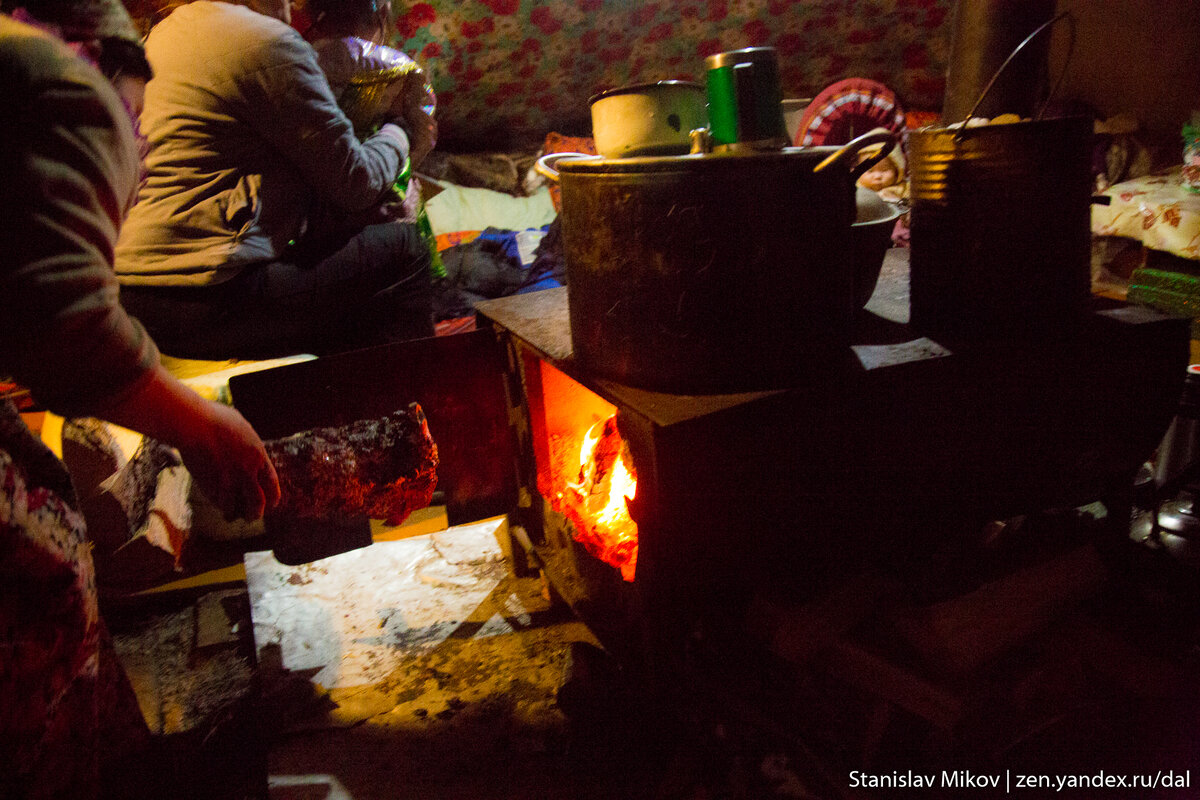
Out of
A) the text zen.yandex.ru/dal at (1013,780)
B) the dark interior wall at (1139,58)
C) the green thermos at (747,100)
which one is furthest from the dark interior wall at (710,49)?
the text zen.yandex.ru/dal at (1013,780)

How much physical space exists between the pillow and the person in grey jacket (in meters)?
2.63

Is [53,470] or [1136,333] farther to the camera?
[1136,333]

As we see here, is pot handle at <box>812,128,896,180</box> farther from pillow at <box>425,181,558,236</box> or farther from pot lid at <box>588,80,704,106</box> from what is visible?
→ pillow at <box>425,181,558,236</box>

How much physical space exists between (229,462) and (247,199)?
4.47 ft

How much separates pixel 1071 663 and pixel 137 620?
254 centimetres

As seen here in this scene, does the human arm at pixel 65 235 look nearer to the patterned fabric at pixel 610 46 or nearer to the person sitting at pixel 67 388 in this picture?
the person sitting at pixel 67 388

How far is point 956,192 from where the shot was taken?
1.56 metres

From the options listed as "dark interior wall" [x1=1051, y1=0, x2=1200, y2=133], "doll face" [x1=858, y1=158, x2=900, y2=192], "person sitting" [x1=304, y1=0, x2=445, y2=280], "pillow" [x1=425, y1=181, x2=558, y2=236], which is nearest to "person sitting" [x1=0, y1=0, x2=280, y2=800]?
"person sitting" [x1=304, y1=0, x2=445, y2=280]

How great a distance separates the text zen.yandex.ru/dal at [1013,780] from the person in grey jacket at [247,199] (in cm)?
217

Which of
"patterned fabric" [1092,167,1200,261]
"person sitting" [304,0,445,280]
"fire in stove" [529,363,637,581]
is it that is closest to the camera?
"fire in stove" [529,363,637,581]

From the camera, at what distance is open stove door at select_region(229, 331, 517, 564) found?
1857 mm

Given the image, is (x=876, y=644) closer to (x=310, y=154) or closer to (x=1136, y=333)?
(x=1136, y=333)

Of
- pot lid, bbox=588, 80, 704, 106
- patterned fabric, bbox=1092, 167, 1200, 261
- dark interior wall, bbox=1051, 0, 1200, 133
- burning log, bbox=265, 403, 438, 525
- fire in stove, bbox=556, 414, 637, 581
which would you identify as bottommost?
fire in stove, bbox=556, 414, 637, 581

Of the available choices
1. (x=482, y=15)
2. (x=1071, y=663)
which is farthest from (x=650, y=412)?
(x=482, y=15)
